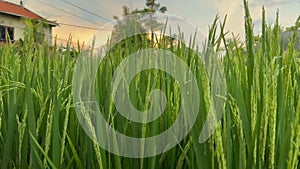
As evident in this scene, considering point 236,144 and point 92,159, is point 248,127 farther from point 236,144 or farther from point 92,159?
point 92,159

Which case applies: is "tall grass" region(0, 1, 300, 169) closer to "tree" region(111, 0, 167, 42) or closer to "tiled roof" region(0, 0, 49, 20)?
"tree" region(111, 0, 167, 42)

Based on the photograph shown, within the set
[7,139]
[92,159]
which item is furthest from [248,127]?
[7,139]

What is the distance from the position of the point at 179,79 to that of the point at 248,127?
0.11 m

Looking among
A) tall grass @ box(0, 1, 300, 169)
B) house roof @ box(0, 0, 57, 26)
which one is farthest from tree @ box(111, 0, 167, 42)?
house roof @ box(0, 0, 57, 26)

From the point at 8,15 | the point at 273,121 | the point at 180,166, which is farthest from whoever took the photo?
the point at 8,15

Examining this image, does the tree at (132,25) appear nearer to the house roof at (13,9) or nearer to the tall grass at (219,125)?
the tall grass at (219,125)

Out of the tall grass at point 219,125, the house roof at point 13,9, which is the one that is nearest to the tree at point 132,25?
the tall grass at point 219,125

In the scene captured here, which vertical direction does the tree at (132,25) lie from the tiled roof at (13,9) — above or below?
below

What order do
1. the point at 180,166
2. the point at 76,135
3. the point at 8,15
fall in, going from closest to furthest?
1. the point at 180,166
2. the point at 76,135
3. the point at 8,15

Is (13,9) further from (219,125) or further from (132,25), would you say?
(219,125)

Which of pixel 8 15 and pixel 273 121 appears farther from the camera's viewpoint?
pixel 8 15

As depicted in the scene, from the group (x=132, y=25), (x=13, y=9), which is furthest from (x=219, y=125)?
(x=13, y=9)

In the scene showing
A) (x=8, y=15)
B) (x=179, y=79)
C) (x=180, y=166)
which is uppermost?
(x=8, y=15)

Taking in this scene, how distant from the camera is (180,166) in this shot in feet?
1.35
